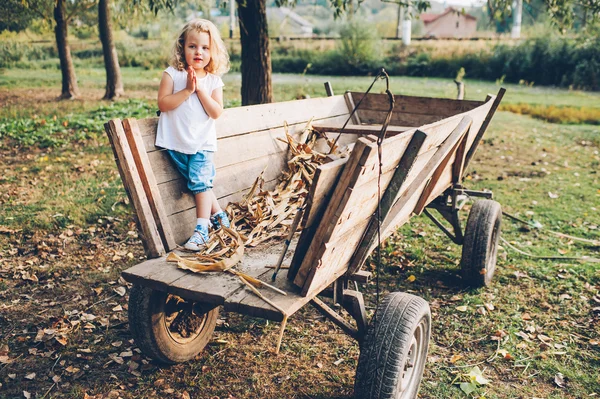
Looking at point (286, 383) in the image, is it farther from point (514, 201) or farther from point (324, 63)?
point (324, 63)

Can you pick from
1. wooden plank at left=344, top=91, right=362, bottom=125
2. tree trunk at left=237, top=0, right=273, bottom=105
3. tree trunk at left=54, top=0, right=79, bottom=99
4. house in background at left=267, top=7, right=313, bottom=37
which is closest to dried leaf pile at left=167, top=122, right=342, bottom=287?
wooden plank at left=344, top=91, right=362, bottom=125

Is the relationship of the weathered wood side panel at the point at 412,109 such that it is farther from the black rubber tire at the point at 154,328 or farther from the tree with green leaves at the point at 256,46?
the black rubber tire at the point at 154,328

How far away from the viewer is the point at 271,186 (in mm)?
4277

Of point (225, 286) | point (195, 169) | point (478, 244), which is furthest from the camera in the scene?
point (478, 244)

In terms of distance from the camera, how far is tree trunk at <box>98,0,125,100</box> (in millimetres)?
12609

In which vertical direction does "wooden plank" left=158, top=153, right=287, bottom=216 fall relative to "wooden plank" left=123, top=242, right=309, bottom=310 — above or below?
above

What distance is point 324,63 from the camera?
2392cm

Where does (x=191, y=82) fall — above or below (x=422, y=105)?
above

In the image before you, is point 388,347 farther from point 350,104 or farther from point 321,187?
point 350,104

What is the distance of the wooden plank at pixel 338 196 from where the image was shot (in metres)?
2.35

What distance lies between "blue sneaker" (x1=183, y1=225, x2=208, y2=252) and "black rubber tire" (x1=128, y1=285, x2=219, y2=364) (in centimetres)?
31

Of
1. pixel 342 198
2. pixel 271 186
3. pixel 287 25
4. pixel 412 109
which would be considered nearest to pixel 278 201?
pixel 271 186

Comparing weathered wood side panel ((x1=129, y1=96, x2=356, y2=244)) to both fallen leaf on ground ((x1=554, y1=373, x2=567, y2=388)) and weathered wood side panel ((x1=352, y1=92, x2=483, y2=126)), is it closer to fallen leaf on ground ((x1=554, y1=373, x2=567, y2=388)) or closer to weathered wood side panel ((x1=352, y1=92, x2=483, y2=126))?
weathered wood side panel ((x1=352, y1=92, x2=483, y2=126))

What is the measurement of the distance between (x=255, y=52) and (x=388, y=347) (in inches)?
199
